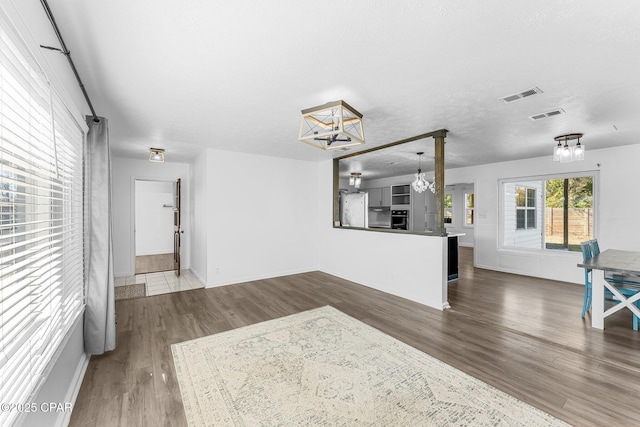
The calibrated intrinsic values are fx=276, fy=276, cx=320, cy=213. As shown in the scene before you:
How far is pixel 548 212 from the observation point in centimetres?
576

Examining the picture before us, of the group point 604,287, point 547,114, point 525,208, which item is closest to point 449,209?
point 525,208

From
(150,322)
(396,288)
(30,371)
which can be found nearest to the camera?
(30,371)

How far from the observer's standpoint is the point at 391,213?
28.5 ft

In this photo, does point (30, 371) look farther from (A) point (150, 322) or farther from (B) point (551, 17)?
(B) point (551, 17)

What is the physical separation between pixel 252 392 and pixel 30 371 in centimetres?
133

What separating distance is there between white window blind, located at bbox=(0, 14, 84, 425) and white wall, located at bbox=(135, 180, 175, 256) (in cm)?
713

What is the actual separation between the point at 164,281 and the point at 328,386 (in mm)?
4474

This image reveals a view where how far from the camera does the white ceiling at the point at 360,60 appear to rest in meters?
1.57

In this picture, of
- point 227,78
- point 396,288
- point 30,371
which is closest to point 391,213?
point 396,288

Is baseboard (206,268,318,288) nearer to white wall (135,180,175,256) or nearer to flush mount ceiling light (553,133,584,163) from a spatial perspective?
flush mount ceiling light (553,133,584,163)

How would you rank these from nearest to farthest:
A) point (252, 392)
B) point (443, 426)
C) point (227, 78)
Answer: point (443, 426)
point (252, 392)
point (227, 78)

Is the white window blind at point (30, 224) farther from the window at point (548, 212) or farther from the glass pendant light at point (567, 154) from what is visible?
the window at point (548, 212)

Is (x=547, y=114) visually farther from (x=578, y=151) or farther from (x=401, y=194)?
(x=401, y=194)

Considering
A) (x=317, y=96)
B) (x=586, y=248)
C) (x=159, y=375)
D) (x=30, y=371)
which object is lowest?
(x=159, y=375)
